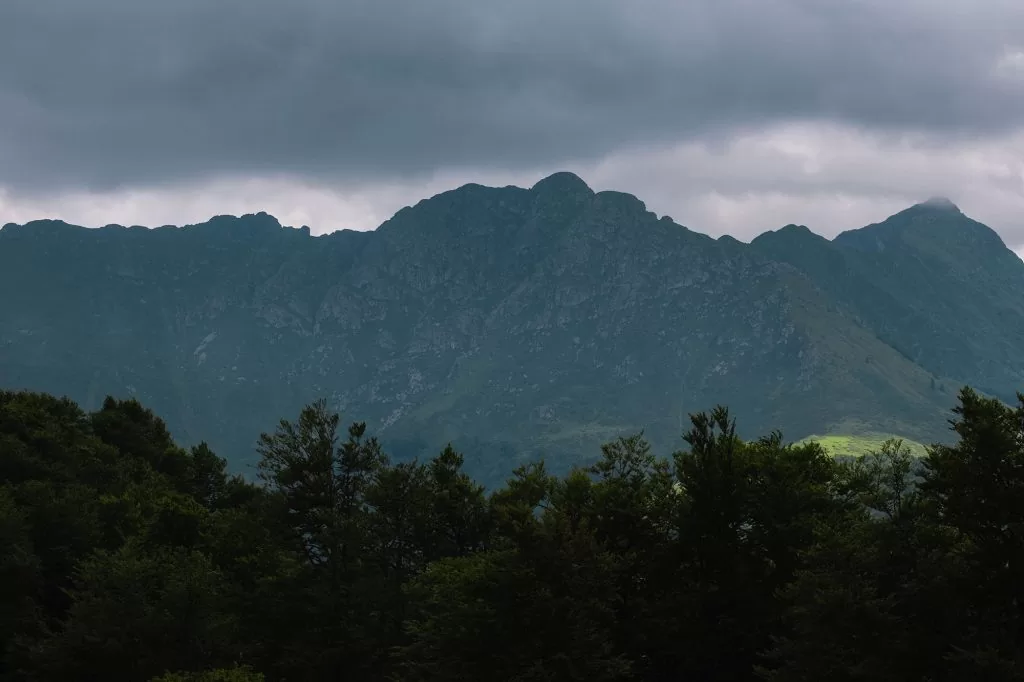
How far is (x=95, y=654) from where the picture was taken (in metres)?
70.3

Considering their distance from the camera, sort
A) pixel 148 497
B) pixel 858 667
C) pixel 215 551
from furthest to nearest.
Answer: pixel 148 497, pixel 215 551, pixel 858 667

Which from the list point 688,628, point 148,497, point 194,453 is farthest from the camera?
point 194,453

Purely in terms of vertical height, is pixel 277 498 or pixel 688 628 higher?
pixel 277 498

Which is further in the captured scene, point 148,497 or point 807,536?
point 148,497

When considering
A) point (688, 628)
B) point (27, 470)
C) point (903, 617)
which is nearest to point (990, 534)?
point (903, 617)

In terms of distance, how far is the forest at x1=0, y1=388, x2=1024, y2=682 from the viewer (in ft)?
190

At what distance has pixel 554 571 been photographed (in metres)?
65.9

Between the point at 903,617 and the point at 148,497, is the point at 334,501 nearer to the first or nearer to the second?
the point at 148,497

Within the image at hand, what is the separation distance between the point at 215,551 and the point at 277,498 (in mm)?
11667

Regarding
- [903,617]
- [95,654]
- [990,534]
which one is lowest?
[95,654]

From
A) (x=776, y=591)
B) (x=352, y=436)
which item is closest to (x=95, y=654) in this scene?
(x=352, y=436)

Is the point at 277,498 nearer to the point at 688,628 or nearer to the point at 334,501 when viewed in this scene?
the point at 334,501

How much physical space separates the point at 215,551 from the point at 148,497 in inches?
777

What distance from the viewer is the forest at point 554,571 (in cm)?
5800
